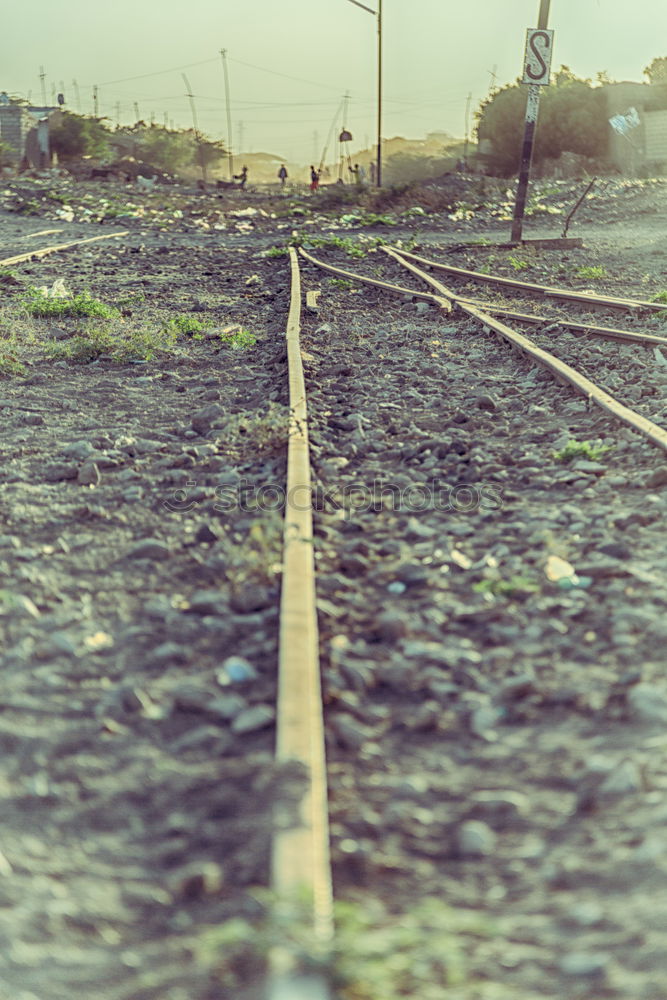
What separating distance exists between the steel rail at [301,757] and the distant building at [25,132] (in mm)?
52067

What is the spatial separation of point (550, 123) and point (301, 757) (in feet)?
179

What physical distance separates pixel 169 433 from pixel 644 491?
3004 millimetres

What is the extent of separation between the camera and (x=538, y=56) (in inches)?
690

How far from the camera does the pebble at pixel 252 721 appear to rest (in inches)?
101

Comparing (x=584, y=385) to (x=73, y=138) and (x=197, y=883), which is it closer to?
(x=197, y=883)

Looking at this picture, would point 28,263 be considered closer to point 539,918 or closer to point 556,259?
point 556,259

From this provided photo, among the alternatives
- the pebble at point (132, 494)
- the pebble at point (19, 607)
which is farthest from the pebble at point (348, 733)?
the pebble at point (132, 494)

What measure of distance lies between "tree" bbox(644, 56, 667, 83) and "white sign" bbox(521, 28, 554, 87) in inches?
1922

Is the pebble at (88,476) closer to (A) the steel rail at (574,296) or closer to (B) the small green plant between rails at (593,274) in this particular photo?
(A) the steel rail at (574,296)

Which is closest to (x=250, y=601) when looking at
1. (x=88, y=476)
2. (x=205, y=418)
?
(x=88, y=476)

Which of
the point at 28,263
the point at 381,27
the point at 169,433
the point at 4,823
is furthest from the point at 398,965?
→ the point at 381,27

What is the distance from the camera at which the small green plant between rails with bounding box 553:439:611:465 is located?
5.12m

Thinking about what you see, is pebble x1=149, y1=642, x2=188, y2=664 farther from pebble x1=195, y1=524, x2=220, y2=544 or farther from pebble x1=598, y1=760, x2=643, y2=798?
pebble x1=598, y1=760, x2=643, y2=798

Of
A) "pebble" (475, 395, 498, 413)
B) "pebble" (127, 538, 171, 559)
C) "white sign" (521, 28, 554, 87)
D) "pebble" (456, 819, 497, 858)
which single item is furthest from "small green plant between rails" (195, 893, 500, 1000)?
"white sign" (521, 28, 554, 87)
